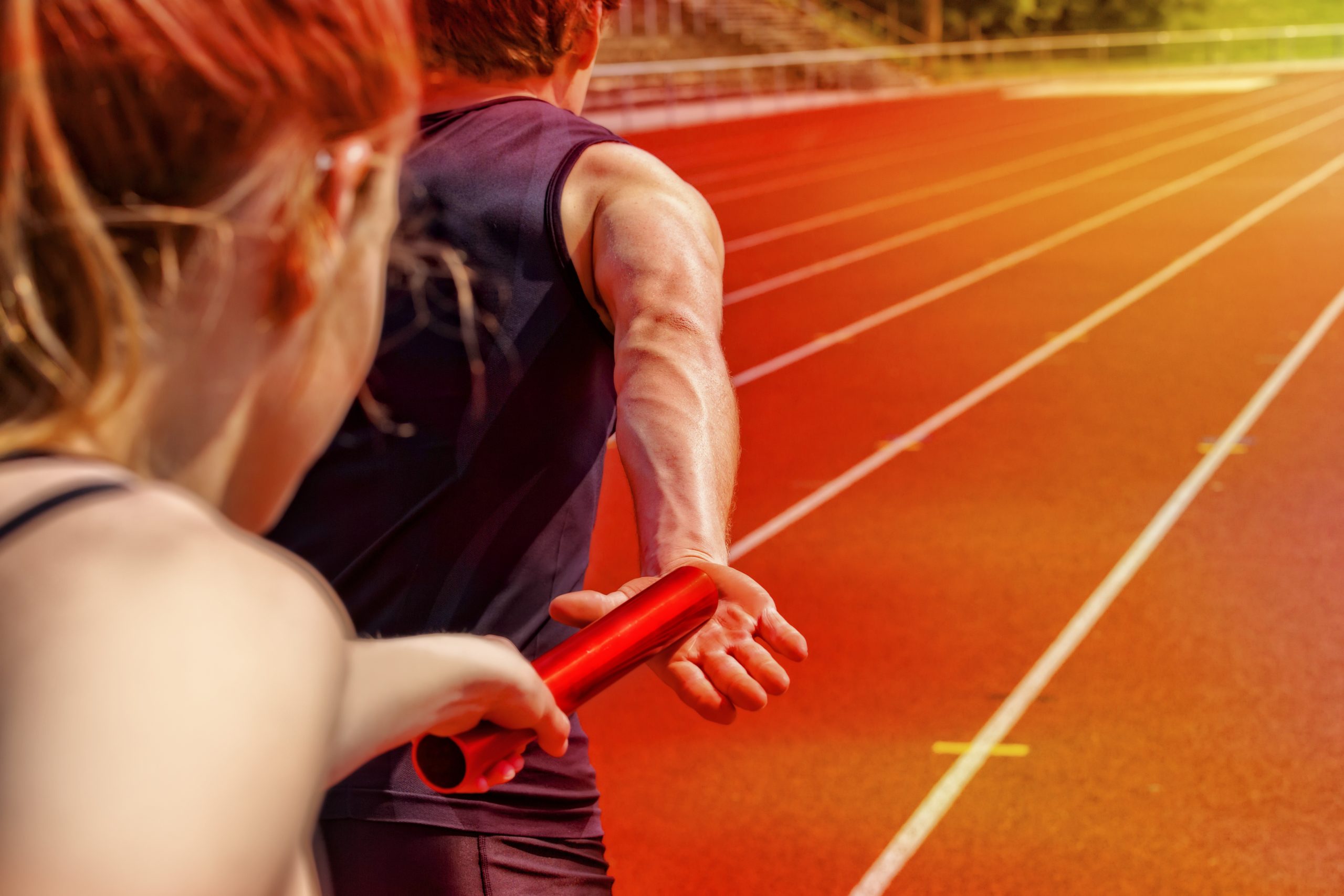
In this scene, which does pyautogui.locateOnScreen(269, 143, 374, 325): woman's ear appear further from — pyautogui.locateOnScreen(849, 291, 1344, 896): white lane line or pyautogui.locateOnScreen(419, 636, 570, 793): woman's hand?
pyautogui.locateOnScreen(849, 291, 1344, 896): white lane line

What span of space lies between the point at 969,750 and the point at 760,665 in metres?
2.90

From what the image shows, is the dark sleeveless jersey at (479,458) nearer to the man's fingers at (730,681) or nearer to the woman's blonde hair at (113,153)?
the man's fingers at (730,681)

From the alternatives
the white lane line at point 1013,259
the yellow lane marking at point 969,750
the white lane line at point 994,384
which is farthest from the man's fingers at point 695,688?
the white lane line at point 1013,259

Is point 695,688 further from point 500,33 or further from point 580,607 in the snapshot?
point 500,33

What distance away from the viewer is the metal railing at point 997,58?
1092 inches

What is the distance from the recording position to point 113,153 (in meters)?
0.62

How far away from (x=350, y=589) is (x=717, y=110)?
74.9 feet

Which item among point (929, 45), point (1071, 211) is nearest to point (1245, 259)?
point (1071, 211)

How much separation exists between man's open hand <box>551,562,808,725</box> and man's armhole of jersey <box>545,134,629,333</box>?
44 cm

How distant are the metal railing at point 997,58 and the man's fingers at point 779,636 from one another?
978 inches

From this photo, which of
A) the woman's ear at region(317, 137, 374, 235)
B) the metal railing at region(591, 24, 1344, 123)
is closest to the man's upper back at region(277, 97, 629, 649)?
the woman's ear at region(317, 137, 374, 235)

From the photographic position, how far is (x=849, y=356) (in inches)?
330

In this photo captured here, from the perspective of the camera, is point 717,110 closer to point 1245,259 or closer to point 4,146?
point 1245,259

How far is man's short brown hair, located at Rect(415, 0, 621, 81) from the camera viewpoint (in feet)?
5.27
